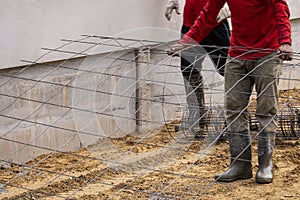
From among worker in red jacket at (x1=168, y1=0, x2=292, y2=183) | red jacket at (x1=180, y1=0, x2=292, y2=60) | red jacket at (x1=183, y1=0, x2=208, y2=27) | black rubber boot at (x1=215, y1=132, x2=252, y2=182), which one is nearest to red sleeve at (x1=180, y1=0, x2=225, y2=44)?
worker in red jacket at (x1=168, y1=0, x2=292, y2=183)

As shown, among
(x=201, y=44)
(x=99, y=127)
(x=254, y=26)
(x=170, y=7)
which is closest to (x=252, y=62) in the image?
(x=254, y=26)

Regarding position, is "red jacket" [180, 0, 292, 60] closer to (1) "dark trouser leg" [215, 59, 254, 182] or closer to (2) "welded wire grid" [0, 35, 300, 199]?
(1) "dark trouser leg" [215, 59, 254, 182]

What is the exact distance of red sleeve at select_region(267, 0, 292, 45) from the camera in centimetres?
484

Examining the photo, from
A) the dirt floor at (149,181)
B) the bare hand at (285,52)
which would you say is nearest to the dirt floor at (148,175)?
the dirt floor at (149,181)

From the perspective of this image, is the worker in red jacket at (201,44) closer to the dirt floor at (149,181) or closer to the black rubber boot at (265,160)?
the dirt floor at (149,181)

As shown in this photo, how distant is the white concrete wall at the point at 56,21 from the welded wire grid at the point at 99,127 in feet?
0.35

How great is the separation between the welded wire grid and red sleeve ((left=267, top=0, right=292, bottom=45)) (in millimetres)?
954

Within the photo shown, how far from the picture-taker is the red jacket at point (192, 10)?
683 cm

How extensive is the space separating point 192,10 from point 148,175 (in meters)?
1.80

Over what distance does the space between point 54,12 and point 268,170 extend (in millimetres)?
2493

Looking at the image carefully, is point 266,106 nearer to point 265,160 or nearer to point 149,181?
point 265,160

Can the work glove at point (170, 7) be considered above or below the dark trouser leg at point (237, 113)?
above

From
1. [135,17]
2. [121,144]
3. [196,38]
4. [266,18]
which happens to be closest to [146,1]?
[135,17]

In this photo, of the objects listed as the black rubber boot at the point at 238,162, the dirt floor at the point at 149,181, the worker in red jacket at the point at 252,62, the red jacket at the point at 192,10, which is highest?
the red jacket at the point at 192,10
